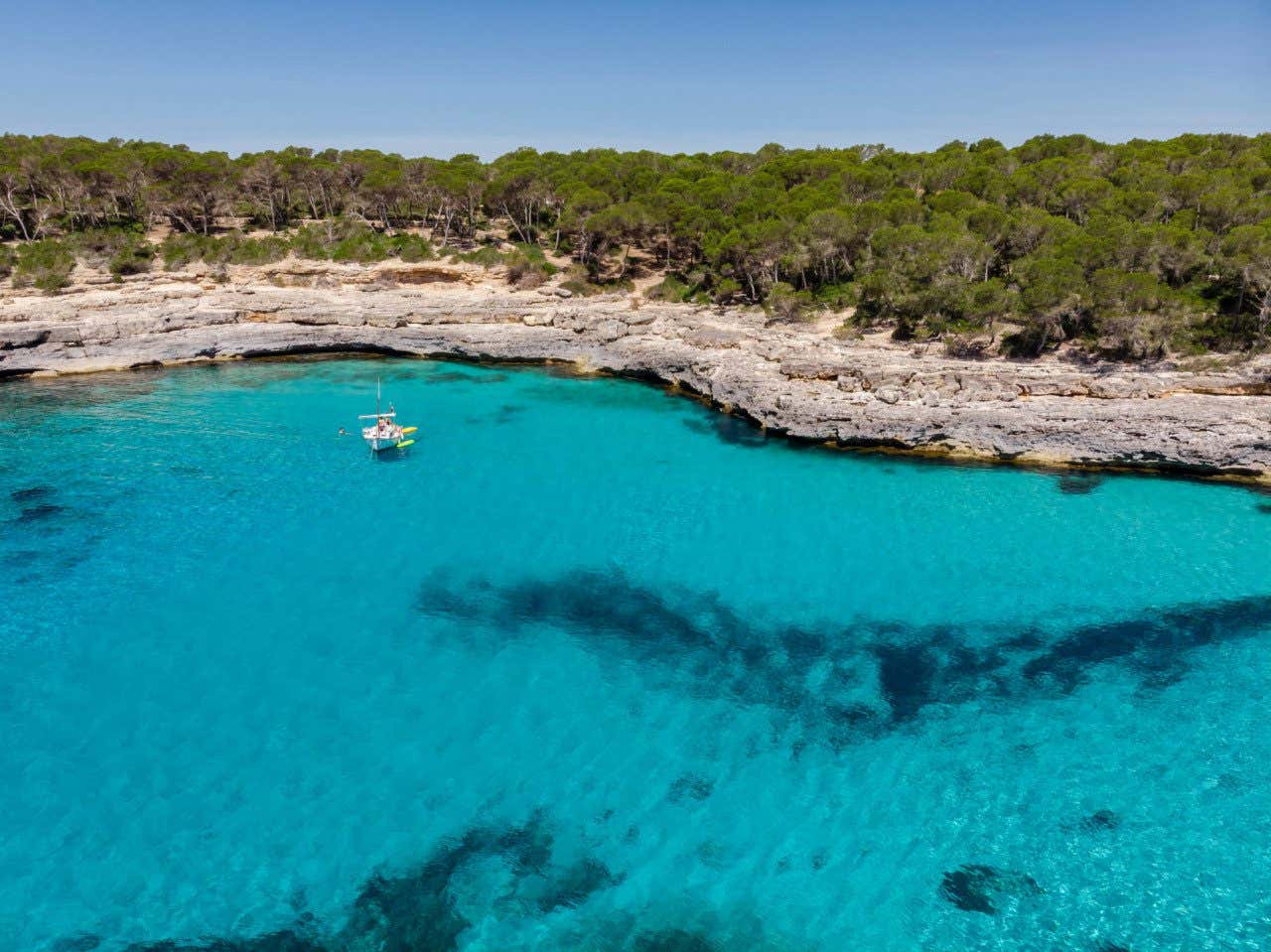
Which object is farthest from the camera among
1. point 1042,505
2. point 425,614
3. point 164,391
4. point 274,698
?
point 164,391

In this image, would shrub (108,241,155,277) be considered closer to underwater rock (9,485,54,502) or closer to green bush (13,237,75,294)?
green bush (13,237,75,294)

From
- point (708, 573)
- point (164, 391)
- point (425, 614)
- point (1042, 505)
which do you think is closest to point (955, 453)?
point (1042, 505)

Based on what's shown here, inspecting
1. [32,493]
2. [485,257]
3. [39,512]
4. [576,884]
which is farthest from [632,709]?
[485,257]

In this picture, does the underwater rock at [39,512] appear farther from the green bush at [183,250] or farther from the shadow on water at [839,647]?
the green bush at [183,250]

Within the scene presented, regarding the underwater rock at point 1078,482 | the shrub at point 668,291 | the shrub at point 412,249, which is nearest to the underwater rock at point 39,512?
the shrub at point 412,249

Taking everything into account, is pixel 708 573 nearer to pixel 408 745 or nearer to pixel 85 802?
pixel 408 745

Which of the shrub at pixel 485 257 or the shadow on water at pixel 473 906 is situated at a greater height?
the shrub at pixel 485 257
